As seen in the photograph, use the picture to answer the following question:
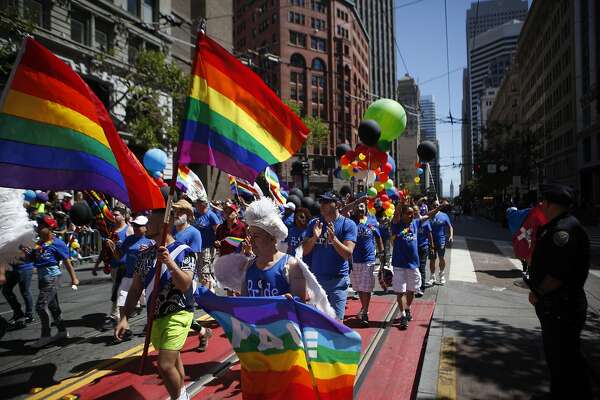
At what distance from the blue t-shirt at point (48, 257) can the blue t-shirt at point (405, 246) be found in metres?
5.24

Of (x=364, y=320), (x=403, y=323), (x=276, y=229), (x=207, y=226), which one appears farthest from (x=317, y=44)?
(x=276, y=229)

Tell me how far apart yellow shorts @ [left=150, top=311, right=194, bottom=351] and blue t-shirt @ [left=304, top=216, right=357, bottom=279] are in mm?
1786

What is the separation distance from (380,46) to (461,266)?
119084 mm

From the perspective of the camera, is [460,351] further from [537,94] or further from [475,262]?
[537,94]

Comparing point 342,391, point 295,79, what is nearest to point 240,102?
point 342,391

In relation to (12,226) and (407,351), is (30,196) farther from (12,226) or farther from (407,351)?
(407,351)

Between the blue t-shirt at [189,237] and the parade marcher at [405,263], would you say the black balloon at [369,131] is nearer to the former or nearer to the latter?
the parade marcher at [405,263]

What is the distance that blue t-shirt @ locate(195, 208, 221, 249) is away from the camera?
830cm

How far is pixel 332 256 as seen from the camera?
5164mm

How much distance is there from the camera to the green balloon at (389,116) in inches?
365

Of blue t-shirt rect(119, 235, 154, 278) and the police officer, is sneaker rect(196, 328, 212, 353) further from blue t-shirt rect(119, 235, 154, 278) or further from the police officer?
the police officer

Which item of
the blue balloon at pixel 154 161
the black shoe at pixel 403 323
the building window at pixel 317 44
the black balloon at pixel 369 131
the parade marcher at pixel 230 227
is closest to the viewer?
the black shoe at pixel 403 323

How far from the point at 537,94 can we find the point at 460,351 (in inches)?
2549

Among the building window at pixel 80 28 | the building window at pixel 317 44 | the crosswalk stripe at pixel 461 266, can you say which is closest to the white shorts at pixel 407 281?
the crosswalk stripe at pixel 461 266
